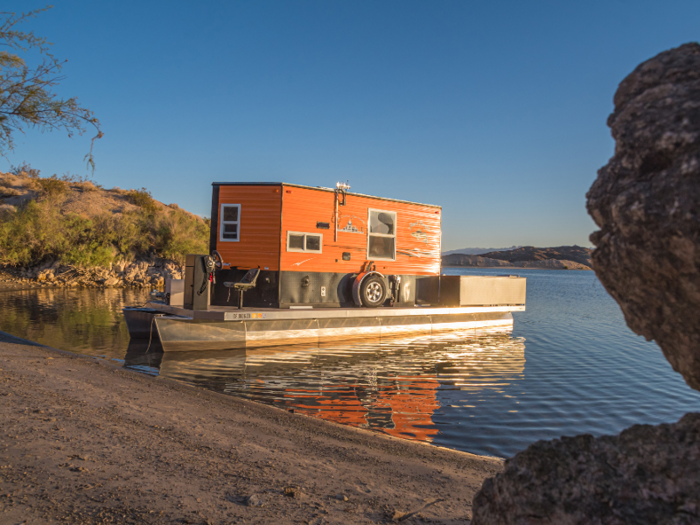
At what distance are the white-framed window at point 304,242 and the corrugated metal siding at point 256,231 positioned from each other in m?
0.39

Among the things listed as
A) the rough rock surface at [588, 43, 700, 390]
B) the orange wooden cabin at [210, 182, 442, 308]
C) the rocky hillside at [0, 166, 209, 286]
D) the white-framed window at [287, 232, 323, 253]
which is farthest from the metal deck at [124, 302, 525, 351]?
the rocky hillside at [0, 166, 209, 286]

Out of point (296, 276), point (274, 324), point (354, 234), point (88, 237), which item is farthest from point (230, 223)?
point (88, 237)

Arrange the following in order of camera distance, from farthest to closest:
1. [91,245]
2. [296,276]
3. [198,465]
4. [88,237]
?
[88,237] → [91,245] → [296,276] → [198,465]

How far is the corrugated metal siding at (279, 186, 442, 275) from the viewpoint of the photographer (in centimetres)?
1168

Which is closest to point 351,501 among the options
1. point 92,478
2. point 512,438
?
point 92,478

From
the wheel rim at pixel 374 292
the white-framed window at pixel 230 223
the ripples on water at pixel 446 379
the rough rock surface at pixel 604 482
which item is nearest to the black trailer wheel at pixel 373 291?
the wheel rim at pixel 374 292

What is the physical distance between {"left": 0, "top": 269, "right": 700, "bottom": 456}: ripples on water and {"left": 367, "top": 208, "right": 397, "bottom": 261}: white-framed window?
8.23 ft

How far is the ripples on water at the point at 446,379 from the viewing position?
6414 millimetres

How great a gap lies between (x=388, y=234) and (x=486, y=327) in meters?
4.55

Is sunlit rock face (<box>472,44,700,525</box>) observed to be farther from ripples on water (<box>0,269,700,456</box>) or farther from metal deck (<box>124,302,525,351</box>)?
metal deck (<box>124,302,525,351</box>)

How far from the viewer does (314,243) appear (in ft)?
39.5

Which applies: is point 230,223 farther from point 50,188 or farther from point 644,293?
point 50,188

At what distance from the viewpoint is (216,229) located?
453 inches

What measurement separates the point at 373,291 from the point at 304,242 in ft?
7.96
